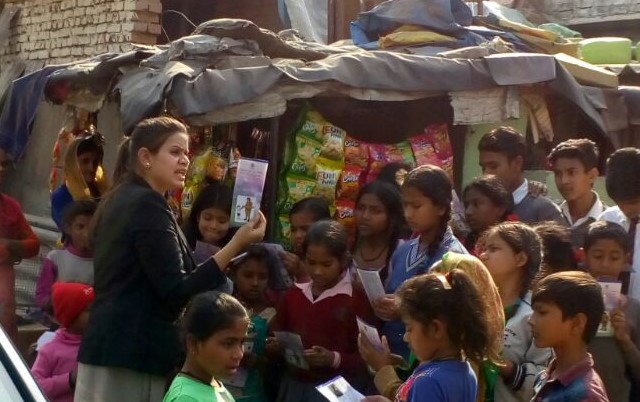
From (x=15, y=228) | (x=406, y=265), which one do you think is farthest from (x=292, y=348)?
(x=15, y=228)

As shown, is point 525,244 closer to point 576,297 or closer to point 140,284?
point 576,297

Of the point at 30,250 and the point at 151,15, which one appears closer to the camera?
the point at 30,250

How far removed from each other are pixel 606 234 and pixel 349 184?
2.18 meters

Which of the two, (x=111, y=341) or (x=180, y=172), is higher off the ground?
(x=180, y=172)

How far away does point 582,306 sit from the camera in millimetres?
3342

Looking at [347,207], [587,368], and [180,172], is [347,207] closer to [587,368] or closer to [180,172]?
[180,172]

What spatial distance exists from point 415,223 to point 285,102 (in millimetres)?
1794

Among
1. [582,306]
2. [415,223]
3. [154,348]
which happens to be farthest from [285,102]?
[582,306]

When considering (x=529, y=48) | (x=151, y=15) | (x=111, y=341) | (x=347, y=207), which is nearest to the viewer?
(x=111, y=341)

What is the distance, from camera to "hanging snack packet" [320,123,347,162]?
599 centimetres

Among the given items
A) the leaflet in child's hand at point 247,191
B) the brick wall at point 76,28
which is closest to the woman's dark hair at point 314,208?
the leaflet in child's hand at point 247,191

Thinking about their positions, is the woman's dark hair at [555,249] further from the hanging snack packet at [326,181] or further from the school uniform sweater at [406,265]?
the hanging snack packet at [326,181]

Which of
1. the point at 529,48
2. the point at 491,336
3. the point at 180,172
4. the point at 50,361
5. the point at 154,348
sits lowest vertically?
the point at 50,361

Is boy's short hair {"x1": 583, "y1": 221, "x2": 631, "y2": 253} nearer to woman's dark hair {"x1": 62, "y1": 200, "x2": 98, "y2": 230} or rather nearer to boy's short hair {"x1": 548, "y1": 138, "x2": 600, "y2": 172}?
boy's short hair {"x1": 548, "y1": 138, "x2": 600, "y2": 172}
